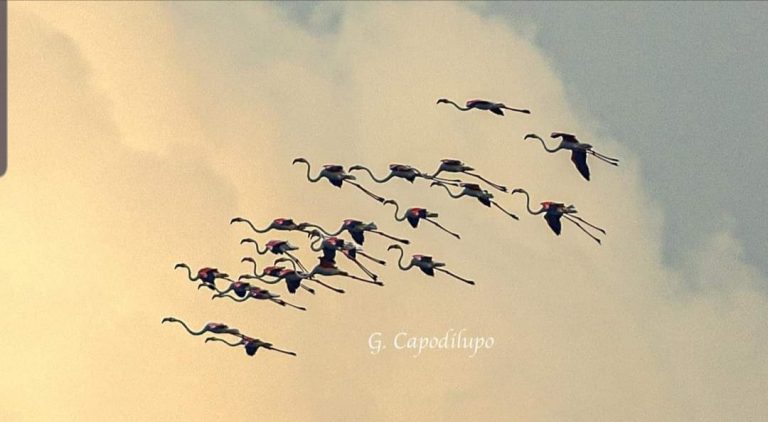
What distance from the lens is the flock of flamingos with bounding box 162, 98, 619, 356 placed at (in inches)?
290

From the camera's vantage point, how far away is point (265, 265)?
7820 mm

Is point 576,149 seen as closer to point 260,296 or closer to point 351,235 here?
point 351,235

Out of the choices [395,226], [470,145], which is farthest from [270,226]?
[470,145]

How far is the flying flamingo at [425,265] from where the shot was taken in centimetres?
752

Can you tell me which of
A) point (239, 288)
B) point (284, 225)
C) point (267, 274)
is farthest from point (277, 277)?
point (284, 225)

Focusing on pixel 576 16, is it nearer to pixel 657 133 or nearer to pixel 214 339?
pixel 657 133

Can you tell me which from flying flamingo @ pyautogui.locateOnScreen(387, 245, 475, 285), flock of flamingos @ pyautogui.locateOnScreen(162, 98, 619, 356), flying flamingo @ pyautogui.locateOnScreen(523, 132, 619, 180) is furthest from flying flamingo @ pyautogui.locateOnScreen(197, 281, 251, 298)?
flying flamingo @ pyautogui.locateOnScreen(523, 132, 619, 180)

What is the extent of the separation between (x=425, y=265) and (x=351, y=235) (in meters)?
0.51

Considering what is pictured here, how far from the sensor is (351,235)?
24.7ft

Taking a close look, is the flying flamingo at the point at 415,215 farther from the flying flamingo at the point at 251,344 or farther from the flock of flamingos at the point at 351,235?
the flying flamingo at the point at 251,344

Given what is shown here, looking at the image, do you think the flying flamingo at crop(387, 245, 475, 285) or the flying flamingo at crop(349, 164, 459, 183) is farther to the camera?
the flying flamingo at crop(387, 245, 475, 285)

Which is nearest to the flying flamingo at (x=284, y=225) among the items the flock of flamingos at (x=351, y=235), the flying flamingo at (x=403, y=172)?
the flock of flamingos at (x=351, y=235)

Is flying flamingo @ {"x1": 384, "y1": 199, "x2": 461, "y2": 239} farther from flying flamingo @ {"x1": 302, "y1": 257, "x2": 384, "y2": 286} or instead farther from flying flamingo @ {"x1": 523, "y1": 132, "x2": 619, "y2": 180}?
flying flamingo @ {"x1": 523, "y1": 132, "x2": 619, "y2": 180}

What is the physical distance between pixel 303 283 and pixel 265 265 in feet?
1.03
